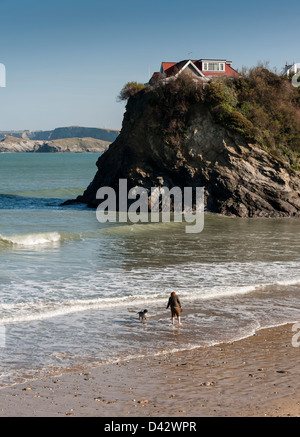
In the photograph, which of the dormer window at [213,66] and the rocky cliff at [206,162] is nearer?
the rocky cliff at [206,162]

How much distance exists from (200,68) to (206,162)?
36.6 feet

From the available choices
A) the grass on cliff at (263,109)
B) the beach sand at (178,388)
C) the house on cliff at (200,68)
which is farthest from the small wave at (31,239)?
the house on cliff at (200,68)

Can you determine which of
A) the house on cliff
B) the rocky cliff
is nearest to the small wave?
the rocky cliff

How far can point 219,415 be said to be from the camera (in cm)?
916

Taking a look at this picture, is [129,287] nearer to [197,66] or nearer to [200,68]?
[200,68]

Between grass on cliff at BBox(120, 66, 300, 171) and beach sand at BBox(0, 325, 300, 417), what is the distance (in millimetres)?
29099

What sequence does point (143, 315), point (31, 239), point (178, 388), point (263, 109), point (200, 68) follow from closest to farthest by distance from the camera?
point (178, 388) < point (143, 315) < point (31, 239) < point (263, 109) < point (200, 68)

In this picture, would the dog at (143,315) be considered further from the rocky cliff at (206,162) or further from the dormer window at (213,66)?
the dormer window at (213,66)

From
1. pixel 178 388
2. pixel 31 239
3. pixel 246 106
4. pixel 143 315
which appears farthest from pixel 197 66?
pixel 178 388

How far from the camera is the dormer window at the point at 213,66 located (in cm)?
4656

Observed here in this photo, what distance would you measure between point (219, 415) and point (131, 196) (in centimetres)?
3318

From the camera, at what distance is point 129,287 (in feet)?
64.8

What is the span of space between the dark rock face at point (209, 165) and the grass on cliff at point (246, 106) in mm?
357
